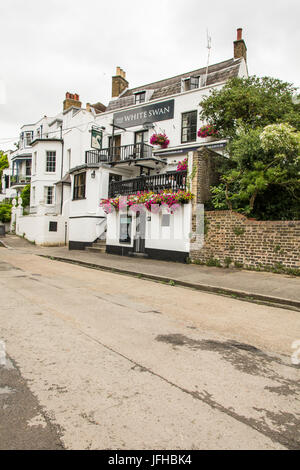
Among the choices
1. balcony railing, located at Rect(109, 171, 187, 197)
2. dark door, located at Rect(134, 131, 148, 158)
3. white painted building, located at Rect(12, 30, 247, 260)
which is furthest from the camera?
dark door, located at Rect(134, 131, 148, 158)

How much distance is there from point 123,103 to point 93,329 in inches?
936

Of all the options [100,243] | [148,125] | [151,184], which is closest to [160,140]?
[148,125]

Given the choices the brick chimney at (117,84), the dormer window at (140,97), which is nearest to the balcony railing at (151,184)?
the dormer window at (140,97)

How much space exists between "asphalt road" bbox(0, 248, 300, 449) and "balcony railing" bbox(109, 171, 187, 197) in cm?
947

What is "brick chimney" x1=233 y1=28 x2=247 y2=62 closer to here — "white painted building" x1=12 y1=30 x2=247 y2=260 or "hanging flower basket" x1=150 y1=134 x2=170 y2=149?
"white painted building" x1=12 y1=30 x2=247 y2=260

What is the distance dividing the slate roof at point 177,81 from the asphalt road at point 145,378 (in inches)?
704

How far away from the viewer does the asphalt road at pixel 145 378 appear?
7.94 feet

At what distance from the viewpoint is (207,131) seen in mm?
17859

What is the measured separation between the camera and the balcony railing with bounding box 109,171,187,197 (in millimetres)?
15125

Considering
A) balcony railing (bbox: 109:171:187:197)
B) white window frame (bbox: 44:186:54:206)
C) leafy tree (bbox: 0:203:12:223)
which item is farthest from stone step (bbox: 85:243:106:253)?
leafy tree (bbox: 0:203:12:223)

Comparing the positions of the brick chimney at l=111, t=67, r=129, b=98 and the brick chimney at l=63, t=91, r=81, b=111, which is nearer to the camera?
the brick chimney at l=111, t=67, r=129, b=98

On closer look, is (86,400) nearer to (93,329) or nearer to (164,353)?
(164,353)

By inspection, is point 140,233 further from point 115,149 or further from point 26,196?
point 26,196

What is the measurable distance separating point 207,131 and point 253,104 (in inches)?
148
